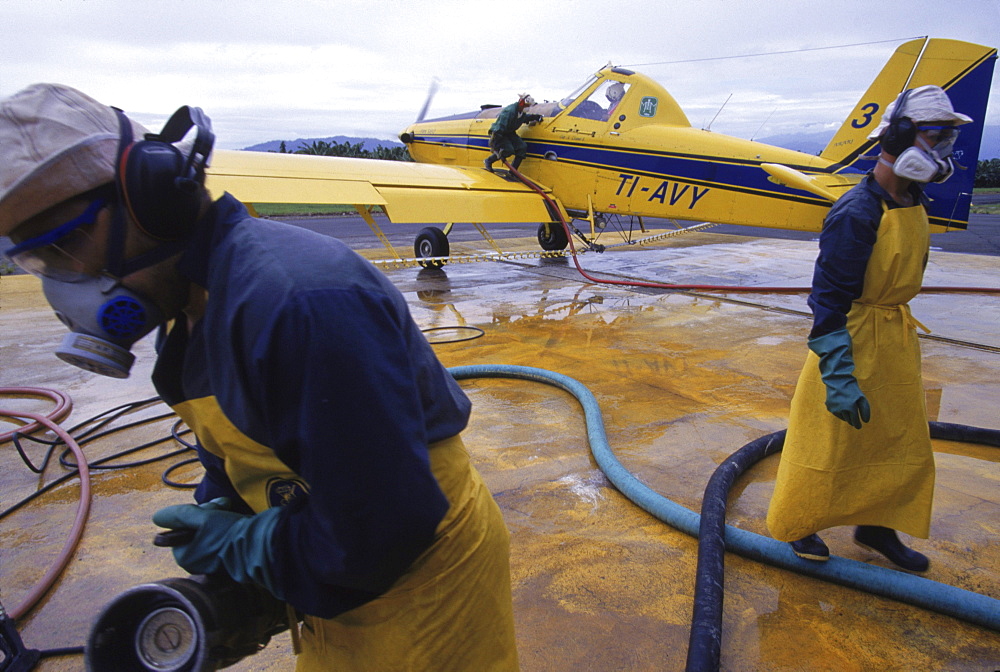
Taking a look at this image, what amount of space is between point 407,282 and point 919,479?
8320 millimetres

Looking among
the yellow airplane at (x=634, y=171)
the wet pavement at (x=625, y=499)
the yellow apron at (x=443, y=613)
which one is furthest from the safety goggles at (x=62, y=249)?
the yellow airplane at (x=634, y=171)

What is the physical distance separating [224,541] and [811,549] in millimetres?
2370

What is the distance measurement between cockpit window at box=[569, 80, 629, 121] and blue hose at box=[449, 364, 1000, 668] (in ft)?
23.3

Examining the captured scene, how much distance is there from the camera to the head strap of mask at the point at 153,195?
3.07 feet

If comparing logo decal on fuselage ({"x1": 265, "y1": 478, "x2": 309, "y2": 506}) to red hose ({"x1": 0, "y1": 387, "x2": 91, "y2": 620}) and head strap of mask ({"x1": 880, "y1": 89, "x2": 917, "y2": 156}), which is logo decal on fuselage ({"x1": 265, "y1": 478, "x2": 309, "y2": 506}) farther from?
head strap of mask ({"x1": 880, "y1": 89, "x2": 917, "y2": 156})

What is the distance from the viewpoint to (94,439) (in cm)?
397

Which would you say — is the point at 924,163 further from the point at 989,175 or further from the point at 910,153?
the point at 989,175

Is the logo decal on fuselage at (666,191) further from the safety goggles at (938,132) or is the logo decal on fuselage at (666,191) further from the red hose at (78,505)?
the red hose at (78,505)

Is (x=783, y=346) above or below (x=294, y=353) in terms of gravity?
below

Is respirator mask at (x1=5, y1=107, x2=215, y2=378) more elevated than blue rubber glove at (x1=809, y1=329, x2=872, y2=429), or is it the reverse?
respirator mask at (x1=5, y1=107, x2=215, y2=378)

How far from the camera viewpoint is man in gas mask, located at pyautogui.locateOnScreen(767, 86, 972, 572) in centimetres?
225

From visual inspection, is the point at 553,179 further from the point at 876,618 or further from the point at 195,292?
the point at 195,292

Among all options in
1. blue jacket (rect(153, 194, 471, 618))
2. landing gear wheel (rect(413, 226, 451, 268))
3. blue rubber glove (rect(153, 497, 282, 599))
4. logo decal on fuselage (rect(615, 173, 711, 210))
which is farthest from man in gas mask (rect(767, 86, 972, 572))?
landing gear wheel (rect(413, 226, 451, 268))

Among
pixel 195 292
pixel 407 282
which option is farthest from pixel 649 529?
pixel 407 282
